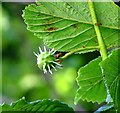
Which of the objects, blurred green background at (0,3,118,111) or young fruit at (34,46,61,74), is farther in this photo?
blurred green background at (0,3,118,111)

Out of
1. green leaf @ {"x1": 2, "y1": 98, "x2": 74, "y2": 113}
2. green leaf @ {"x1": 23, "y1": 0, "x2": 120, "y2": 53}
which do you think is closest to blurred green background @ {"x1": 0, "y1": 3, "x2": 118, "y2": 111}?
green leaf @ {"x1": 23, "y1": 0, "x2": 120, "y2": 53}

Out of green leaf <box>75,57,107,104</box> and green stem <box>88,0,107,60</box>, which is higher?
green stem <box>88,0,107,60</box>

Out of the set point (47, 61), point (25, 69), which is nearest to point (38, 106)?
point (47, 61)

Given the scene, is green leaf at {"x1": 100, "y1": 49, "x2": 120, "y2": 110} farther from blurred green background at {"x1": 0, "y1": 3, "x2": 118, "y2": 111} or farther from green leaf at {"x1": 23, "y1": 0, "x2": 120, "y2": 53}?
blurred green background at {"x1": 0, "y1": 3, "x2": 118, "y2": 111}

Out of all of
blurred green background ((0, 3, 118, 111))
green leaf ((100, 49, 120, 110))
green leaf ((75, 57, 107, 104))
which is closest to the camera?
green leaf ((100, 49, 120, 110))

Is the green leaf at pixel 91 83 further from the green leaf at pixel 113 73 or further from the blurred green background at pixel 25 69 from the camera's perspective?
the blurred green background at pixel 25 69

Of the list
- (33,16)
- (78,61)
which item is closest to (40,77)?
(78,61)
